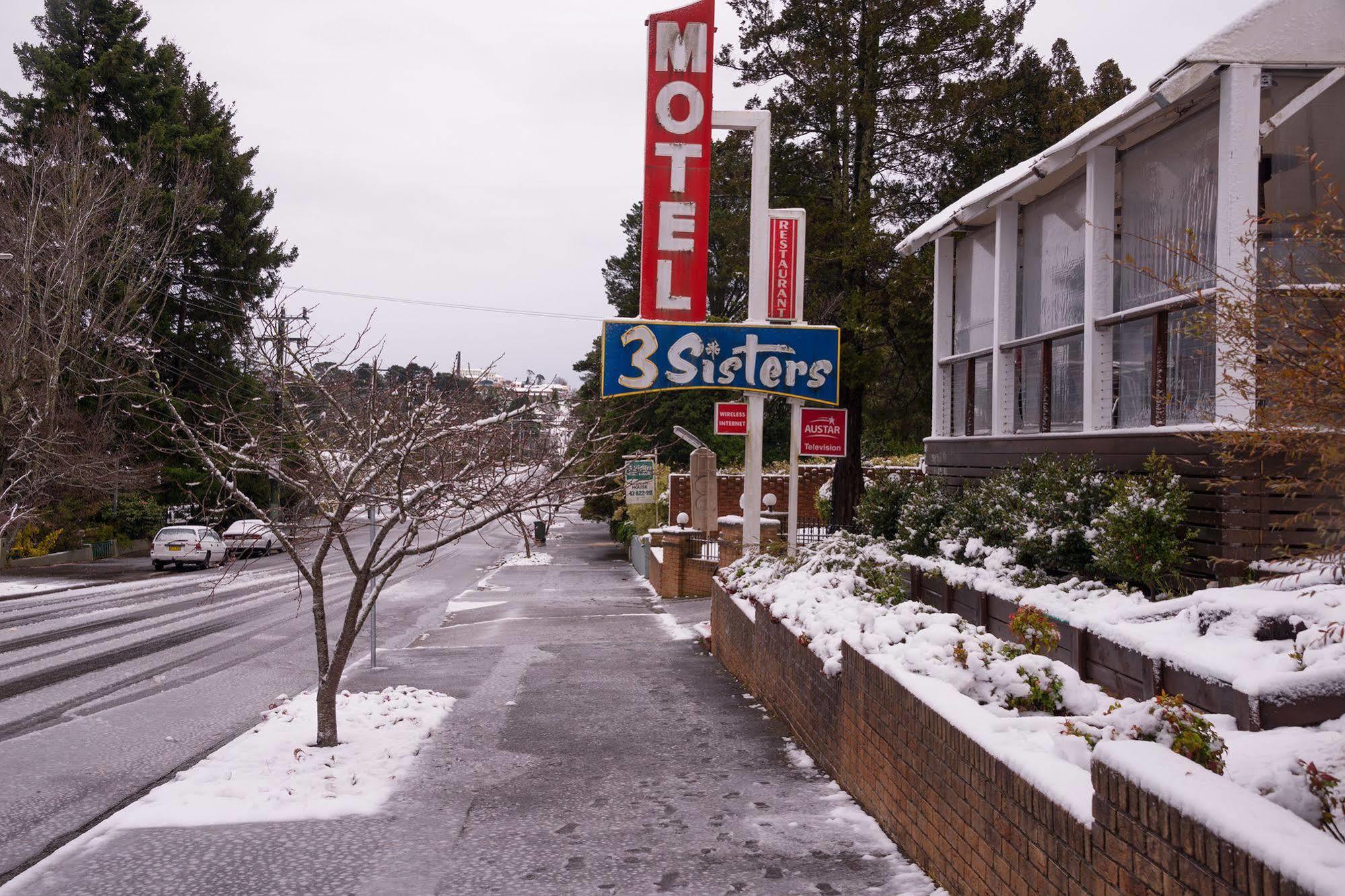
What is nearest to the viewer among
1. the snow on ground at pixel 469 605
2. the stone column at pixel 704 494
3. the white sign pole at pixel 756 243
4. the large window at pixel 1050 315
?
the large window at pixel 1050 315

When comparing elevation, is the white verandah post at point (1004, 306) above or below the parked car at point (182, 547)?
above

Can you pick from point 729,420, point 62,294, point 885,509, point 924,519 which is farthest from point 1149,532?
point 62,294

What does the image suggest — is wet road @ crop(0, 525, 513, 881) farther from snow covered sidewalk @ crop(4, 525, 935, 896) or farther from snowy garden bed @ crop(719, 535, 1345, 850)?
snowy garden bed @ crop(719, 535, 1345, 850)

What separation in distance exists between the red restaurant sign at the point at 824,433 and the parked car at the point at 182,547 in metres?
22.2

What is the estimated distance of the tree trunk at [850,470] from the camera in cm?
2428

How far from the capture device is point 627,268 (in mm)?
54281

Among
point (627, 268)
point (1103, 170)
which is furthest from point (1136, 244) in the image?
point (627, 268)

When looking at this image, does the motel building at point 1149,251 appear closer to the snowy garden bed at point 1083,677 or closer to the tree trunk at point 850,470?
the snowy garden bed at point 1083,677

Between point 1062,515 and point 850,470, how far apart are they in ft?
55.9

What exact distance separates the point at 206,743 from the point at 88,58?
125 ft

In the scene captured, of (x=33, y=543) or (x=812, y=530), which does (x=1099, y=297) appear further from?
(x=33, y=543)

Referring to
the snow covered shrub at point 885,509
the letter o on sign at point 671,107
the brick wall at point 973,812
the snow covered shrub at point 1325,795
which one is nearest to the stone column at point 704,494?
the snow covered shrub at point 885,509

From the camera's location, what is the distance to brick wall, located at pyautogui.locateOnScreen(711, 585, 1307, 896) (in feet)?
9.89

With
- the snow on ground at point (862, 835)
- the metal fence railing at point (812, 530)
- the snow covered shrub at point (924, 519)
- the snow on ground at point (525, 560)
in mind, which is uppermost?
the snow covered shrub at point (924, 519)
